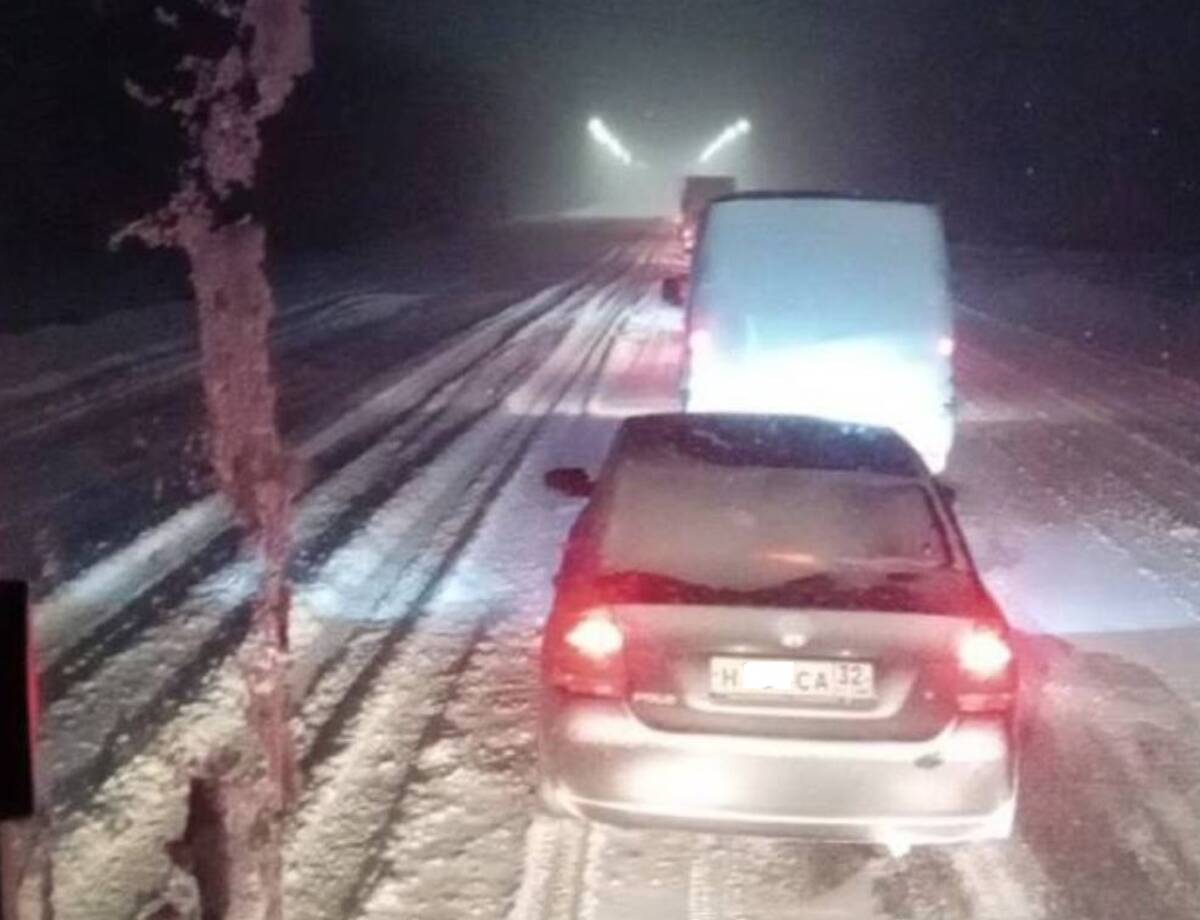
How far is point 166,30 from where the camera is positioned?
46469 millimetres

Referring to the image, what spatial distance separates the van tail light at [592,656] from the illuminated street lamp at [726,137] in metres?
155

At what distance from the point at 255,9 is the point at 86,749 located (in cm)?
4595

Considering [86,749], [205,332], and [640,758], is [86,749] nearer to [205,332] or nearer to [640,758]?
[640,758]

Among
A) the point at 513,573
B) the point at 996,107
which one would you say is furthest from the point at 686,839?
the point at 996,107

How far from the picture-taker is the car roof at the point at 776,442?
7297mm

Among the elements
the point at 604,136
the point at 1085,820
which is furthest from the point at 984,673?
the point at 604,136

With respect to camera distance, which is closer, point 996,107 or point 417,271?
point 417,271

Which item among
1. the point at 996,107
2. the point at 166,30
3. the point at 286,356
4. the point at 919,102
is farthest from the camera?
the point at 919,102

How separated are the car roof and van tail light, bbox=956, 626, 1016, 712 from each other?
3.10ft

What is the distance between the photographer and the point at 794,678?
6348 mm

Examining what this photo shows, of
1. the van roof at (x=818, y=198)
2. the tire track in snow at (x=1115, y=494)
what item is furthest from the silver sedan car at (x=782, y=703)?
the van roof at (x=818, y=198)

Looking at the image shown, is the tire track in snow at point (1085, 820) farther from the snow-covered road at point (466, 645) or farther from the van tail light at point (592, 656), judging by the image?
the van tail light at point (592, 656)

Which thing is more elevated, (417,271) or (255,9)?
(255,9)

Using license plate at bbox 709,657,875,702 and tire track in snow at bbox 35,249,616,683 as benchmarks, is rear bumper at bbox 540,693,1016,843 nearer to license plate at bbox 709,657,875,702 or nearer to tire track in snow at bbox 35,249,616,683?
license plate at bbox 709,657,875,702
